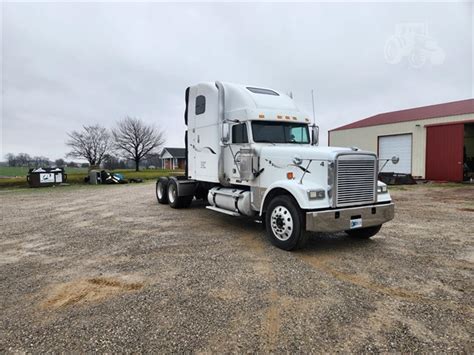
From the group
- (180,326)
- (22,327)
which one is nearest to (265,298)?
(180,326)

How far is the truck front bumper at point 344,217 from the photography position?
17.1 ft

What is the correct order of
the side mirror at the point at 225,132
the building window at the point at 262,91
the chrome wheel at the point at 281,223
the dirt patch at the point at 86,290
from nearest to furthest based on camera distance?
the dirt patch at the point at 86,290 → the chrome wheel at the point at 281,223 → the side mirror at the point at 225,132 → the building window at the point at 262,91

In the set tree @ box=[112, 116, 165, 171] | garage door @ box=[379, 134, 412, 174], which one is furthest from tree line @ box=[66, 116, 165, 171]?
garage door @ box=[379, 134, 412, 174]

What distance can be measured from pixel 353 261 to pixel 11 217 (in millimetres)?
9466

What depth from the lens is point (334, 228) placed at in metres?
5.37

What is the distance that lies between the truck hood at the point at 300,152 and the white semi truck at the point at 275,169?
0.02 m

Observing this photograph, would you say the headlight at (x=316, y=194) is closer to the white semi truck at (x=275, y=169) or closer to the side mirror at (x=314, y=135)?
the white semi truck at (x=275, y=169)

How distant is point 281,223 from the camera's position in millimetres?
5766

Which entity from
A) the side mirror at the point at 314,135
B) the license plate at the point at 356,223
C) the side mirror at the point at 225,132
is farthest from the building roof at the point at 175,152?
the license plate at the point at 356,223

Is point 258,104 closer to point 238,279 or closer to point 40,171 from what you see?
point 238,279

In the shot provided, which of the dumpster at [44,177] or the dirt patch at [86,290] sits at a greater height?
the dumpster at [44,177]

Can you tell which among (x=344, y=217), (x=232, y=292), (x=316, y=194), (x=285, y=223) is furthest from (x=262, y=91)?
(x=232, y=292)

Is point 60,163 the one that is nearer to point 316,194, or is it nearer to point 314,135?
point 314,135

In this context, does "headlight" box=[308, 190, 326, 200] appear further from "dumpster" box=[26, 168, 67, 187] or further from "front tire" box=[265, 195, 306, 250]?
"dumpster" box=[26, 168, 67, 187]
